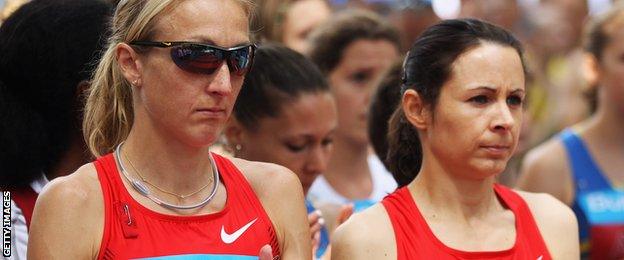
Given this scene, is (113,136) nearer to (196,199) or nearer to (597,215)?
(196,199)

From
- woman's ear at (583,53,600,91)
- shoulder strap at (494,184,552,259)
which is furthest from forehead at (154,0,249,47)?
woman's ear at (583,53,600,91)

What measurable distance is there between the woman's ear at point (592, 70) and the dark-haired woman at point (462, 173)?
103 inches

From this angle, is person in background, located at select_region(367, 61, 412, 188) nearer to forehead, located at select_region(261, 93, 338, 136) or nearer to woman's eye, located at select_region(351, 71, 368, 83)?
forehead, located at select_region(261, 93, 338, 136)

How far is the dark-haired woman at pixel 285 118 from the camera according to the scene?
5.25 meters

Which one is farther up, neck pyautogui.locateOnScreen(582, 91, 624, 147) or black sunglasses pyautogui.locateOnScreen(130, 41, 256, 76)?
black sunglasses pyautogui.locateOnScreen(130, 41, 256, 76)

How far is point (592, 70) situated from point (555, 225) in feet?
9.53

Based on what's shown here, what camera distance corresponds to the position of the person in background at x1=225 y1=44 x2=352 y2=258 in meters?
5.25

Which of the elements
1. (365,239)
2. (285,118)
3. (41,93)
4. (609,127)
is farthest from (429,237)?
(609,127)

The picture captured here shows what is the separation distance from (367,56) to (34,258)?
11.5ft

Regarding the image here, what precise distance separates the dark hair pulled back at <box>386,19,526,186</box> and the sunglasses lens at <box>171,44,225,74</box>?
93 centimetres

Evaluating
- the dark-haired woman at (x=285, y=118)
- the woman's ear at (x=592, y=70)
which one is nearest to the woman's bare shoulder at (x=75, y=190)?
the dark-haired woman at (x=285, y=118)

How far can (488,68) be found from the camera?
428 centimetres

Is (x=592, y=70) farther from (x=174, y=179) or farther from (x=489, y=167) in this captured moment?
(x=174, y=179)

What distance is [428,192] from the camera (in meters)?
4.38
